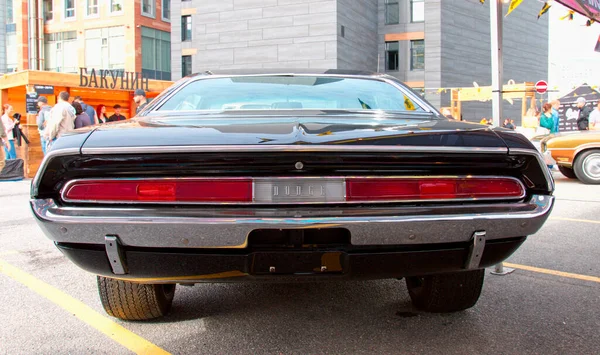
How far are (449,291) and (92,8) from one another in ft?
133

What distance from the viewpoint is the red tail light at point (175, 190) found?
6.55 feet

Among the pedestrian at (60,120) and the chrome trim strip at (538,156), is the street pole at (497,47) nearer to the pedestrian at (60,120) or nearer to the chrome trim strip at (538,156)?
the chrome trim strip at (538,156)

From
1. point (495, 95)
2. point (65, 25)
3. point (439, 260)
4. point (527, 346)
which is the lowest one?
point (527, 346)

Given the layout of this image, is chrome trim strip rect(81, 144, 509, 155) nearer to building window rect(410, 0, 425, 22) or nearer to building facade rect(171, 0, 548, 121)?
building facade rect(171, 0, 548, 121)

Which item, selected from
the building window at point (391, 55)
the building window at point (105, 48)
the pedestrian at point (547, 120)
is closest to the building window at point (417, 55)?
the building window at point (391, 55)

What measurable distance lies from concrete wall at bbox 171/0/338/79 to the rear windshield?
23666mm

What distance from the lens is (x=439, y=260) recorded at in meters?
2.07

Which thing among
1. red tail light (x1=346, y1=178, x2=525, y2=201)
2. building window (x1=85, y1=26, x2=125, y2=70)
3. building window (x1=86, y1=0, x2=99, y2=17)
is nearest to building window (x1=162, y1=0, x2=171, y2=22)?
building window (x1=85, y1=26, x2=125, y2=70)

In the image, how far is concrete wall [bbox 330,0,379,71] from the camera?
27391mm

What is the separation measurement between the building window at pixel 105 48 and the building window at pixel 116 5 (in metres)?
1.25

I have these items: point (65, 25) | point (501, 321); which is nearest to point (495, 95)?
point (501, 321)

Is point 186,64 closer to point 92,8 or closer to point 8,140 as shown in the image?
point 92,8

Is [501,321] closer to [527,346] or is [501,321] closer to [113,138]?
[527,346]

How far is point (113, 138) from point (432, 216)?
126 centimetres
